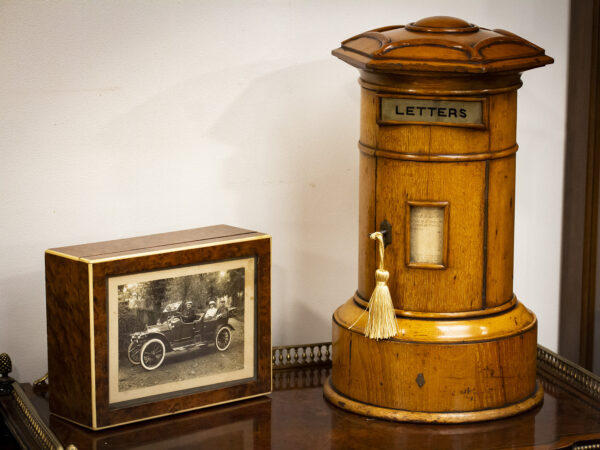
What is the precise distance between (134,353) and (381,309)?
39 centimetres

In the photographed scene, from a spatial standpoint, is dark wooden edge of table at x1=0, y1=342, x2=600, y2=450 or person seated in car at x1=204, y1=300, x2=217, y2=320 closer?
dark wooden edge of table at x1=0, y1=342, x2=600, y2=450

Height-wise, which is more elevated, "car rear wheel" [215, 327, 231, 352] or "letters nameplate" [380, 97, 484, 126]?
"letters nameplate" [380, 97, 484, 126]

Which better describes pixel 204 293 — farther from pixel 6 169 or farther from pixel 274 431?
pixel 6 169

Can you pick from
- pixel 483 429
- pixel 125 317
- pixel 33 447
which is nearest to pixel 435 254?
pixel 483 429

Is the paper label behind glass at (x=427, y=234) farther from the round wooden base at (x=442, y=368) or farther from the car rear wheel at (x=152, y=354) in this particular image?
the car rear wheel at (x=152, y=354)

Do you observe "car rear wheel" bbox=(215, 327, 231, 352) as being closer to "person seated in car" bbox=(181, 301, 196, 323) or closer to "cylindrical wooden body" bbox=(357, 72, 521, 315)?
"person seated in car" bbox=(181, 301, 196, 323)

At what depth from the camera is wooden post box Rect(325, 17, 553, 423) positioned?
1431mm

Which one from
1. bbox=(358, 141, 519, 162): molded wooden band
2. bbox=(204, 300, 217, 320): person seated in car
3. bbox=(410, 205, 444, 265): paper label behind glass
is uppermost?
bbox=(358, 141, 519, 162): molded wooden band

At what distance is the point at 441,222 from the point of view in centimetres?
147

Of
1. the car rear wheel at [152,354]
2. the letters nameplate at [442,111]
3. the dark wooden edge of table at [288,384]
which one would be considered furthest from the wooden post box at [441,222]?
the car rear wheel at [152,354]

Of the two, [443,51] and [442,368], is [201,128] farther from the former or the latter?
[442,368]

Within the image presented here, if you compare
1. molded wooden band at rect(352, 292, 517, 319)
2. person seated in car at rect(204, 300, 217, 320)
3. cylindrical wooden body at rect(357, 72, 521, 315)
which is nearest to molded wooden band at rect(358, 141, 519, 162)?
cylindrical wooden body at rect(357, 72, 521, 315)

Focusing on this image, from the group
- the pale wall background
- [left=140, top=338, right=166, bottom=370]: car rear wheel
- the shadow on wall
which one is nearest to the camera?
[left=140, top=338, right=166, bottom=370]: car rear wheel

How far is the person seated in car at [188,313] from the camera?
4.96 feet
